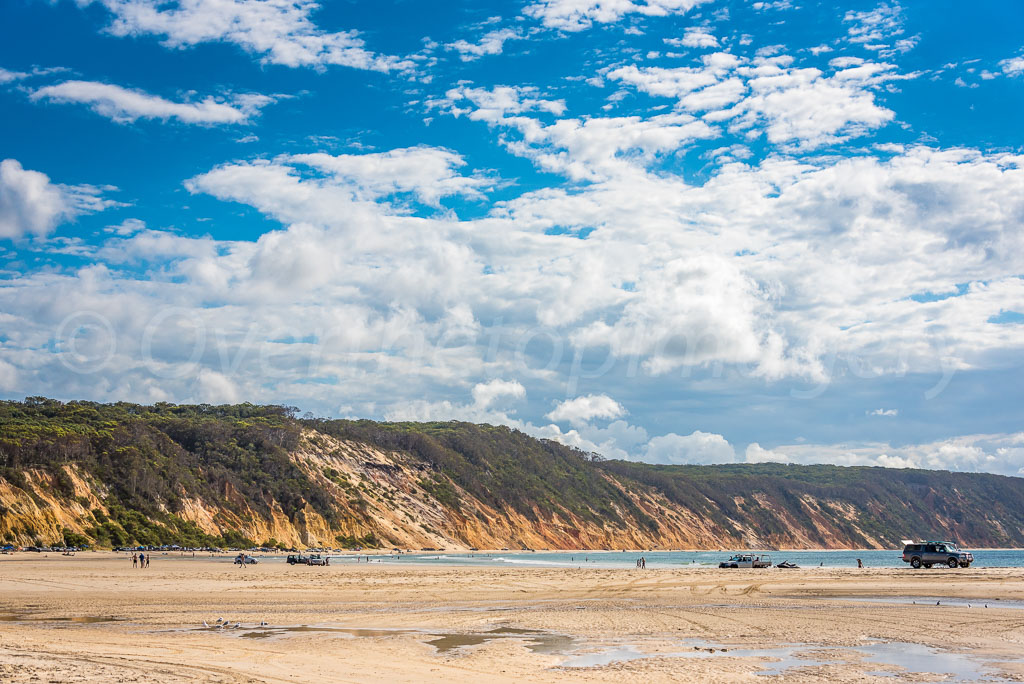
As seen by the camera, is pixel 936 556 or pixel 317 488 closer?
pixel 936 556

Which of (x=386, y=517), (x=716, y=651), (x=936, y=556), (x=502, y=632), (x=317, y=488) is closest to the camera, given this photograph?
(x=716, y=651)

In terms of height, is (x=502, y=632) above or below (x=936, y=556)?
above

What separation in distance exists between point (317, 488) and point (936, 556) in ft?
274

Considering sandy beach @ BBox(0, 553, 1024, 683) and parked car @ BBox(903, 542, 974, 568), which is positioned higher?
sandy beach @ BBox(0, 553, 1024, 683)

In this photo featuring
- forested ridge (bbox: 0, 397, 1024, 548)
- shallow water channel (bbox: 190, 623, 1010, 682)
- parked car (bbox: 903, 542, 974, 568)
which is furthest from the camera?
forested ridge (bbox: 0, 397, 1024, 548)

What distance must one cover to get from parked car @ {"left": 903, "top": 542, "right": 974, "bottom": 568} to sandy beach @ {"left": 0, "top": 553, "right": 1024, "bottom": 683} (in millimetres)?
17778

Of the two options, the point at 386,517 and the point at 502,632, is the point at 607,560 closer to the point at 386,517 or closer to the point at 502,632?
the point at 386,517

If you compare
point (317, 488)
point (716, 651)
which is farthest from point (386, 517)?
point (716, 651)

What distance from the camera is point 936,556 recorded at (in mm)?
58062

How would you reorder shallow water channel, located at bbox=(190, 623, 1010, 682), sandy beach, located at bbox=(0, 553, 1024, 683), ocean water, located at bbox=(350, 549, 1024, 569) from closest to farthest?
1. sandy beach, located at bbox=(0, 553, 1024, 683)
2. shallow water channel, located at bbox=(190, 623, 1010, 682)
3. ocean water, located at bbox=(350, 549, 1024, 569)

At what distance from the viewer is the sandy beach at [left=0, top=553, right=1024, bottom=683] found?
609 inches

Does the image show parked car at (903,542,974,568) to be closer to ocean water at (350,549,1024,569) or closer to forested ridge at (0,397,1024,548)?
ocean water at (350,549,1024,569)

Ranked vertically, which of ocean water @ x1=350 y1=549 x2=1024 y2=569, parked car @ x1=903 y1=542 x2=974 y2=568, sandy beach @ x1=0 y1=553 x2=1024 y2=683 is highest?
sandy beach @ x1=0 y1=553 x2=1024 y2=683

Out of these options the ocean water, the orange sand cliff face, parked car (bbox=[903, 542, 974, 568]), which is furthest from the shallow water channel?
the orange sand cliff face
